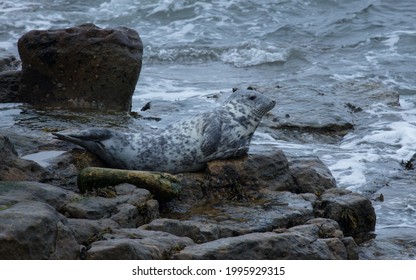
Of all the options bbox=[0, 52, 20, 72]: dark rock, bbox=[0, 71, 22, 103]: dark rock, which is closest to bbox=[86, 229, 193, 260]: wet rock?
bbox=[0, 71, 22, 103]: dark rock

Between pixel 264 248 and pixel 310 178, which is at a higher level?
pixel 264 248

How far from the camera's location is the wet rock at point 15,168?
22.0 ft

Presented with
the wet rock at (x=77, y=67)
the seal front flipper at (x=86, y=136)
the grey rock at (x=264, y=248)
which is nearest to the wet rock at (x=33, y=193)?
the grey rock at (x=264, y=248)

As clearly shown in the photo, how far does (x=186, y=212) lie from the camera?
7043 millimetres

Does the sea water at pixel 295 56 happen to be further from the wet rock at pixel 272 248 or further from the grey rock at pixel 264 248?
the grey rock at pixel 264 248

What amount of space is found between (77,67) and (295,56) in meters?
6.73

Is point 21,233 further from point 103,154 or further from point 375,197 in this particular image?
point 375,197

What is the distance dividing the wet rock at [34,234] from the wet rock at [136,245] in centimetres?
17

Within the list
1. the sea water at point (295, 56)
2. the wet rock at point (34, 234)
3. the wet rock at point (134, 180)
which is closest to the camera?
the wet rock at point (34, 234)

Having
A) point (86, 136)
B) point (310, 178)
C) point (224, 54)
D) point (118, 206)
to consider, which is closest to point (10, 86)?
point (86, 136)

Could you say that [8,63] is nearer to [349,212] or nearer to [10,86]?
[10,86]

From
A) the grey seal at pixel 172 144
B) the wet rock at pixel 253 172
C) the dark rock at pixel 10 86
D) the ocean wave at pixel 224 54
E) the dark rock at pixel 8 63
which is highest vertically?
the grey seal at pixel 172 144

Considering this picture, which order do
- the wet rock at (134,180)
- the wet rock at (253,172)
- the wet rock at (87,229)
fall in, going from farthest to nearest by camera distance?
the wet rock at (253,172), the wet rock at (134,180), the wet rock at (87,229)
